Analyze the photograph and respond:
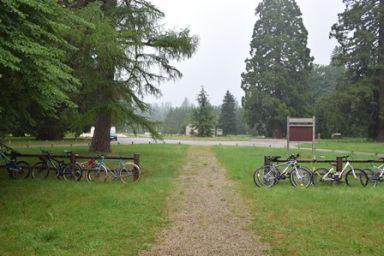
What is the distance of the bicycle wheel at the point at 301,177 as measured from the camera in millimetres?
13457

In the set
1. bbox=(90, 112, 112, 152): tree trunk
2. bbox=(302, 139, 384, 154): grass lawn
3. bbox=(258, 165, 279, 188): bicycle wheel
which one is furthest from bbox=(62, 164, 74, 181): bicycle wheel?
bbox=(302, 139, 384, 154): grass lawn

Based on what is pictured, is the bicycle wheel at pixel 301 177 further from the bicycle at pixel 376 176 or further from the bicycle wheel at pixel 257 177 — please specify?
the bicycle at pixel 376 176

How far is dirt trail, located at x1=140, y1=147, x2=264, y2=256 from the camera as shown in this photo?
24.2ft

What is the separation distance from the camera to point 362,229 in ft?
27.6

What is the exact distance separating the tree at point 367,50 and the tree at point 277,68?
8441 mm

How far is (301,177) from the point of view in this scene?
13484mm

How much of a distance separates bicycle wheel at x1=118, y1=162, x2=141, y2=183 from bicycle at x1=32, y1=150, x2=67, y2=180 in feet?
6.19

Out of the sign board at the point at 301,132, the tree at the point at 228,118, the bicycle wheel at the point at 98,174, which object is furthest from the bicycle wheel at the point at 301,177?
the tree at the point at 228,118

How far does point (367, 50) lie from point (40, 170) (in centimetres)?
3366

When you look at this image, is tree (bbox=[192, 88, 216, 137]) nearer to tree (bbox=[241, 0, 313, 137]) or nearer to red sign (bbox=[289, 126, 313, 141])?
tree (bbox=[241, 0, 313, 137])

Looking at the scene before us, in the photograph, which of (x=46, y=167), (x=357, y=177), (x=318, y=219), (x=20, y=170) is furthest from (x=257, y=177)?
(x=20, y=170)

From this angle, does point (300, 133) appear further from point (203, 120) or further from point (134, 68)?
point (203, 120)

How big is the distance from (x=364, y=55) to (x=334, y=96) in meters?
4.36

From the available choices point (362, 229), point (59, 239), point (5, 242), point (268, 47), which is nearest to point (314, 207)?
point (362, 229)
